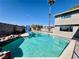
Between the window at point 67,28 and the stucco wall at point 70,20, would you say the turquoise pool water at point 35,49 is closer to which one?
the window at point 67,28

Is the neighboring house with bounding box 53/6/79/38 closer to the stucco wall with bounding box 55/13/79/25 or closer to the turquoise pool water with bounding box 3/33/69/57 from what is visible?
the stucco wall with bounding box 55/13/79/25

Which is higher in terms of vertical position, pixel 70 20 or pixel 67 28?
pixel 70 20

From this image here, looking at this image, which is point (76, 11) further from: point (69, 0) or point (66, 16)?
point (69, 0)

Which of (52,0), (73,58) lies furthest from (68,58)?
(52,0)

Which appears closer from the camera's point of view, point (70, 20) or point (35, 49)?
point (35, 49)

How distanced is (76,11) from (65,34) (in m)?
5.89

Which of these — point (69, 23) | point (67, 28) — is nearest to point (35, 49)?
point (69, 23)

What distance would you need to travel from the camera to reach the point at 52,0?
36.9 meters

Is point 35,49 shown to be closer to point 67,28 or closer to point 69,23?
point 69,23

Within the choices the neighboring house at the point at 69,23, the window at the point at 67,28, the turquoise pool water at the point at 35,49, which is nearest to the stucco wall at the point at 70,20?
the neighboring house at the point at 69,23

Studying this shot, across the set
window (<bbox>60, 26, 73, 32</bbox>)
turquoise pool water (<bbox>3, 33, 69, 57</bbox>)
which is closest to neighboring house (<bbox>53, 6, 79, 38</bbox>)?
window (<bbox>60, 26, 73, 32</bbox>)

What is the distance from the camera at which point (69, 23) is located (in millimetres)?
20047

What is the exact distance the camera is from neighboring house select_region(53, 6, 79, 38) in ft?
59.2

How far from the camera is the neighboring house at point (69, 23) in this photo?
1804cm
